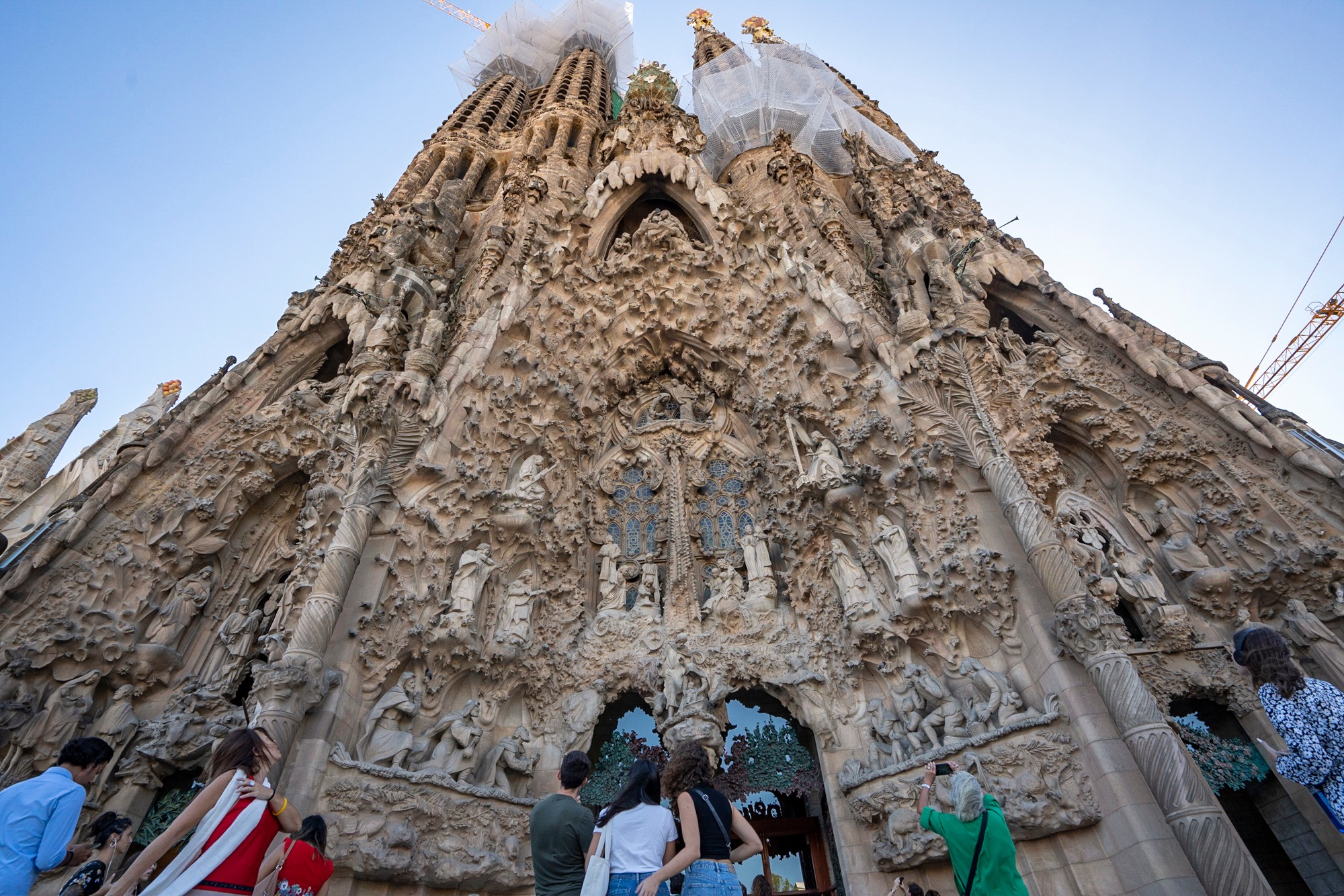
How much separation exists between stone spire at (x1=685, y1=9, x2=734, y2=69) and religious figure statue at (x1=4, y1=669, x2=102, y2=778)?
22319 millimetres

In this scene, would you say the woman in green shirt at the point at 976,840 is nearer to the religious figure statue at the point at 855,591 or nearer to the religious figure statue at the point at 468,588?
the religious figure statue at the point at 855,591

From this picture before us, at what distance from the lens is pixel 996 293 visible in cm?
978

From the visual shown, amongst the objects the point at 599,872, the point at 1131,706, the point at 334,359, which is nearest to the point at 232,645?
the point at 334,359

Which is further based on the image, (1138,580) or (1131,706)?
(1138,580)

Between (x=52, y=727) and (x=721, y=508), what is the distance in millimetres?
7244

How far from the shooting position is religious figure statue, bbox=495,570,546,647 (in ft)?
22.2

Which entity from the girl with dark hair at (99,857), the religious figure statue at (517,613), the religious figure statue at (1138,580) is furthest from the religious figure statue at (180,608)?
the religious figure statue at (1138,580)

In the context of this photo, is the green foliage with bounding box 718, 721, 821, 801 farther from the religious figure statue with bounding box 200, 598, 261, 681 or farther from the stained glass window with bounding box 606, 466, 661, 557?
the religious figure statue with bounding box 200, 598, 261, 681

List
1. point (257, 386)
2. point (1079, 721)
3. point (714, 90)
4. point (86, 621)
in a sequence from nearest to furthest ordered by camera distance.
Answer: point (1079, 721) → point (86, 621) → point (257, 386) → point (714, 90)

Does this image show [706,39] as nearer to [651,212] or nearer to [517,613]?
[651,212]

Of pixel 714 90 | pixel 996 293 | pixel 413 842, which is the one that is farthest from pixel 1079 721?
pixel 714 90

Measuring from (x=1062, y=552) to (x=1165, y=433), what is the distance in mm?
3076

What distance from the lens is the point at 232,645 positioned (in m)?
7.54

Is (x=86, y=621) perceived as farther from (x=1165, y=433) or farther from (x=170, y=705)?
(x=1165, y=433)
